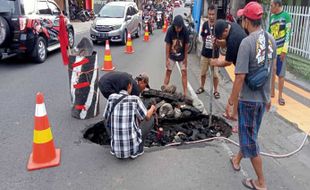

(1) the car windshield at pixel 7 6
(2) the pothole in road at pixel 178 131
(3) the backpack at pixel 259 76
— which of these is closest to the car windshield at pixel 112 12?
(1) the car windshield at pixel 7 6

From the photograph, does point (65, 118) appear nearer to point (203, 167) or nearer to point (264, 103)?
point (203, 167)

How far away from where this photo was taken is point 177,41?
636cm

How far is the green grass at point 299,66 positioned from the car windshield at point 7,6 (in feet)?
24.6

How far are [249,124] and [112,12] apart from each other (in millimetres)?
12854

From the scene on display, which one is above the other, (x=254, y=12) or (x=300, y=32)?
(x=254, y=12)

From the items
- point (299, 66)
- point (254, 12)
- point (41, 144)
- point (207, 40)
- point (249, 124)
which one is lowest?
point (41, 144)

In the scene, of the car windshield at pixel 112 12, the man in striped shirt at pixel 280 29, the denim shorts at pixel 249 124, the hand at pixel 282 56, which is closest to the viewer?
the denim shorts at pixel 249 124

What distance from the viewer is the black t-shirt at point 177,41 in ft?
20.8

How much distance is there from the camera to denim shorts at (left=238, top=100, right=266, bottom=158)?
3237 millimetres

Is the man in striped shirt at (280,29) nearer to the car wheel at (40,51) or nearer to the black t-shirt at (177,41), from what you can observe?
the black t-shirt at (177,41)

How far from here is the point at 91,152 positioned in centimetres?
421

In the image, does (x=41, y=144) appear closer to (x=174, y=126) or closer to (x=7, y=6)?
(x=174, y=126)

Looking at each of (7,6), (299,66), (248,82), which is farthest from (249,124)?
(7,6)

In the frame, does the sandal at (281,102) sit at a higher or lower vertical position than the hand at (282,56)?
lower
